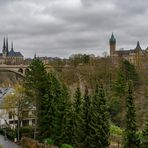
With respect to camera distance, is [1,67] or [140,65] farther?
[1,67]

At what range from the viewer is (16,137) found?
4388 centimetres

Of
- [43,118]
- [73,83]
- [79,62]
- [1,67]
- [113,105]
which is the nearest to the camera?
[43,118]

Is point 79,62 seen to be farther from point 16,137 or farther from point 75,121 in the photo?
point 75,121

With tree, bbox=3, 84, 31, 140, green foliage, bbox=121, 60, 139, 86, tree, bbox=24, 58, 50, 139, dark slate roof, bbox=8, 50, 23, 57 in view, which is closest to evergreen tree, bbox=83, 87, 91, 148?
tree, bbox=24, 58, 50, 139

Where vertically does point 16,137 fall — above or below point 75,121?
below

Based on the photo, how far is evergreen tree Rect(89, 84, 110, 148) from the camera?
3162 cm

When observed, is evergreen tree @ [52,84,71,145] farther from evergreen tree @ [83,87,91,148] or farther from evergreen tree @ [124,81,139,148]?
evergreen tree @ [124,81,139,148]

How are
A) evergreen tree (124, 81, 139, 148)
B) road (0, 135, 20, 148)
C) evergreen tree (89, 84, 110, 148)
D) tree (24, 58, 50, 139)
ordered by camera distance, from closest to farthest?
evergreen tree (124, 81, 139, 148) < evergreen tree (89, 84, 110, 148) < road (0, 135, 20, 148) < tree (24, 58, 50, 139)

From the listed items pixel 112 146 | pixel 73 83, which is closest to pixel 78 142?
pixel 112 146

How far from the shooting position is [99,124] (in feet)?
104

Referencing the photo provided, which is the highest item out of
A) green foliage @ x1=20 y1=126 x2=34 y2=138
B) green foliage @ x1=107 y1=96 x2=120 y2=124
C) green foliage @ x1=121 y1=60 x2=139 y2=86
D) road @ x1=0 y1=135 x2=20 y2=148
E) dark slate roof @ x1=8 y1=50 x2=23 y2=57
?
dark slate roof @ x1=8 y1=50 x2=23 y2=57

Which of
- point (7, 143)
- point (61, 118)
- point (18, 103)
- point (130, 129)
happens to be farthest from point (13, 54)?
point (130, 129)

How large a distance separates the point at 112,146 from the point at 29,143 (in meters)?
8.01

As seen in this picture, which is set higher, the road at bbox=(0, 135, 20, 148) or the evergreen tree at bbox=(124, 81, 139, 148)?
the evergreen tree at bbox=(124, 81, 139, 148)
